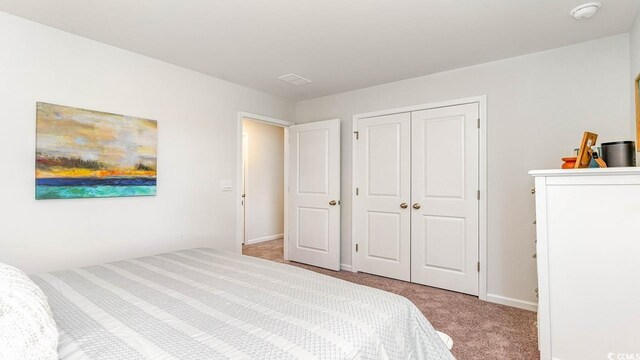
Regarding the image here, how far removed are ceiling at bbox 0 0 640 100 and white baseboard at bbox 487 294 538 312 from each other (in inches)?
90.0

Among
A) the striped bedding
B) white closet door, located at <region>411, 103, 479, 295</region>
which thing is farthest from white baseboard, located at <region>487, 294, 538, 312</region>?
the striped bedding

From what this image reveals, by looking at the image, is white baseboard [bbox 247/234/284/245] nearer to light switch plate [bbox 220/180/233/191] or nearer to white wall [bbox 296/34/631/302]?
light switch plate [bbox 220/180/233/191]

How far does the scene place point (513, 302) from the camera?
292 cm

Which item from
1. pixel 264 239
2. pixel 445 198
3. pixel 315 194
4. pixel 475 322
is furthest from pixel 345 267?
pixel 264 239

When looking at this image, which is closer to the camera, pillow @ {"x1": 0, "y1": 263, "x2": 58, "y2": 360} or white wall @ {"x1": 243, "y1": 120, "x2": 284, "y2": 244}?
pillow @ {"x1": 0, "y1": 263, "x2": 58, "y2": 360}

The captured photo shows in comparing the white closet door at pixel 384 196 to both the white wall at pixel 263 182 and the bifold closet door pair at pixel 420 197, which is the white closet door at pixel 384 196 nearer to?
the bifold closet door pair at pixel 420 197

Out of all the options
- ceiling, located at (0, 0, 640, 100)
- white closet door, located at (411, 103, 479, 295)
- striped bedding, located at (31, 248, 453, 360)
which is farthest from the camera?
white closet door, located at (411, 103, 479, 295)

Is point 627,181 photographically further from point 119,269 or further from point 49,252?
point 49,252

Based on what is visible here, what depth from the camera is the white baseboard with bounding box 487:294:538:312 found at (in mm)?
2817

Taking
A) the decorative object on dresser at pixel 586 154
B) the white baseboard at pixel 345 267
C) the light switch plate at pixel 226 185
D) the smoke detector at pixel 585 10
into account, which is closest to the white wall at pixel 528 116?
the smoke detector at pixel 585 10

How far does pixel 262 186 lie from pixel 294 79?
289cm

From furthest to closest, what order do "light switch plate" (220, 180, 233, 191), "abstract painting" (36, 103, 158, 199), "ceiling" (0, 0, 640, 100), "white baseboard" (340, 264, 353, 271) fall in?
"white baseboard" (340, 264, 353, 271)
"light switch plate" (220, 180, 233, 191)
"abstract painting" (36, 103, 158, 199)
"ceiling" (0, 0, 640, 100)

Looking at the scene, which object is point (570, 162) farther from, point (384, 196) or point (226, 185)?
point (226, 185)

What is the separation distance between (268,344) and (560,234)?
1.80m
